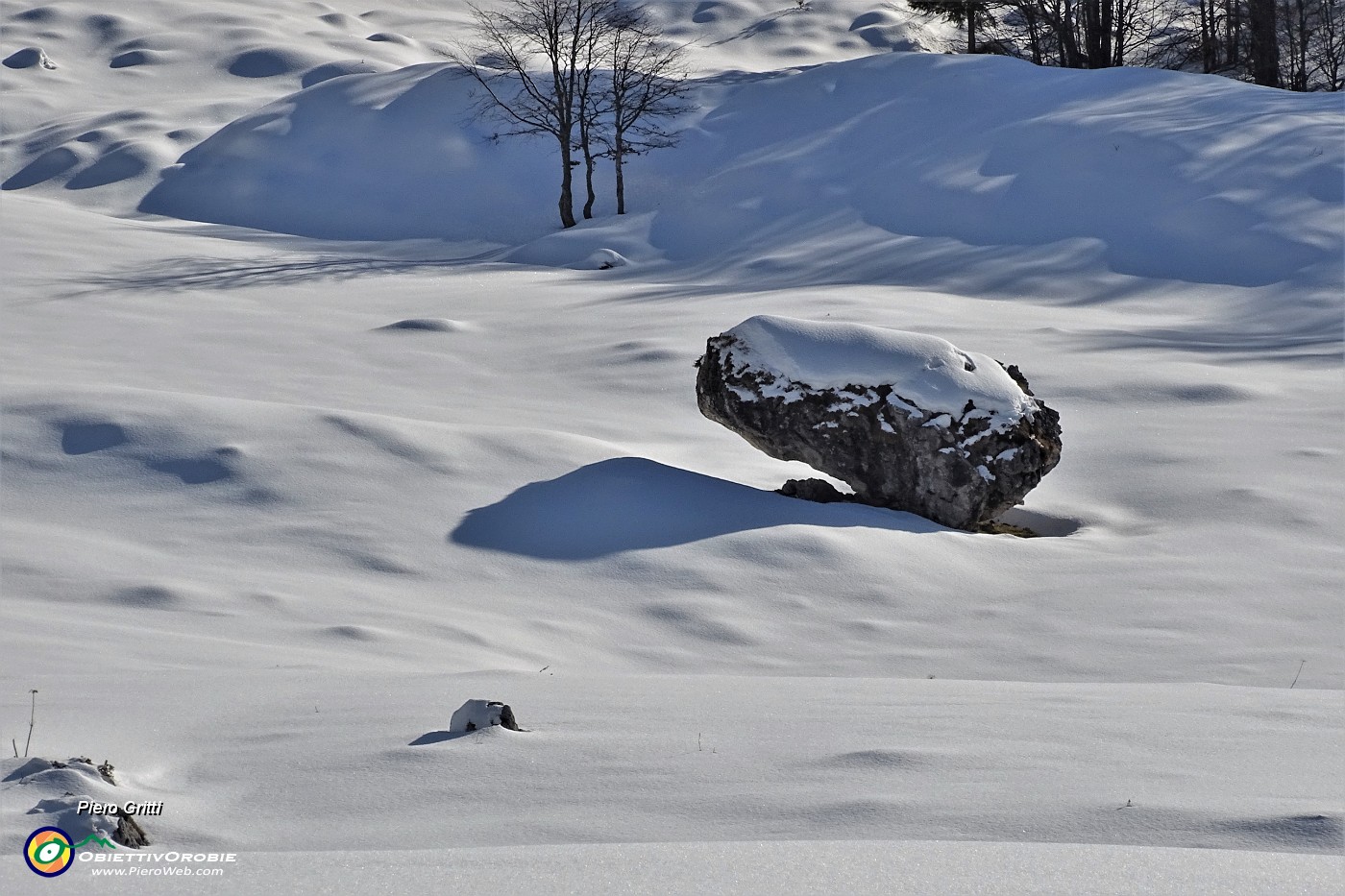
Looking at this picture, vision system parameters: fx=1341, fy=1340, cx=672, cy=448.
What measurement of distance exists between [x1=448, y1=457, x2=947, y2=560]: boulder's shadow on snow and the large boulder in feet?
0.93

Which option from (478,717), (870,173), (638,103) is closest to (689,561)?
(478,717)

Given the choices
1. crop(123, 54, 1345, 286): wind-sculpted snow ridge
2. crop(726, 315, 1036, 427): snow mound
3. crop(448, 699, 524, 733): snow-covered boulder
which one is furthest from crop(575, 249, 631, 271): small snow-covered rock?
crop(448, 699, 524, 733): snow-covered boulder

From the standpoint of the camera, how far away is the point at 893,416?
26.0 ft

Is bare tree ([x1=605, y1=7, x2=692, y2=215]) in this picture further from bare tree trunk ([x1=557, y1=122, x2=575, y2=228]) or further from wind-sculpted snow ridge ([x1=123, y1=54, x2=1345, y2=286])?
bare tree trunk ([x1=557, y1=122, x2=575, y2=228])

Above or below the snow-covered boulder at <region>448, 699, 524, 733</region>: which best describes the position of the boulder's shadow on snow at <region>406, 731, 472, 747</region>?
below

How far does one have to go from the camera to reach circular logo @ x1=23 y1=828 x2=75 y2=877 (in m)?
2.60

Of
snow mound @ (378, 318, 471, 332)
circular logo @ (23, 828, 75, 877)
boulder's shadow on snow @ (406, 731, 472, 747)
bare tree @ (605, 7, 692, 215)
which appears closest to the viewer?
circular logo @ (23, 828, 75, 877)

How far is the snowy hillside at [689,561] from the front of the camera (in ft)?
10.0

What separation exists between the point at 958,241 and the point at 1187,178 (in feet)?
10.9

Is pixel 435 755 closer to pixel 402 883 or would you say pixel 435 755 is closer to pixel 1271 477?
pixel 402 883

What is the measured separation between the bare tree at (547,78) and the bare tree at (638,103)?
0.76m

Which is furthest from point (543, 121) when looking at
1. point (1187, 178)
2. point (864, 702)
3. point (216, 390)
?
point (864, 702)

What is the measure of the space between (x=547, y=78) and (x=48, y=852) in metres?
28.2

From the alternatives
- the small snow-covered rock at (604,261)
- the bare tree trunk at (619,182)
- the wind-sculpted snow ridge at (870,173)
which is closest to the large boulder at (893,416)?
the wind-sculpted snow ridge at (870,173)
